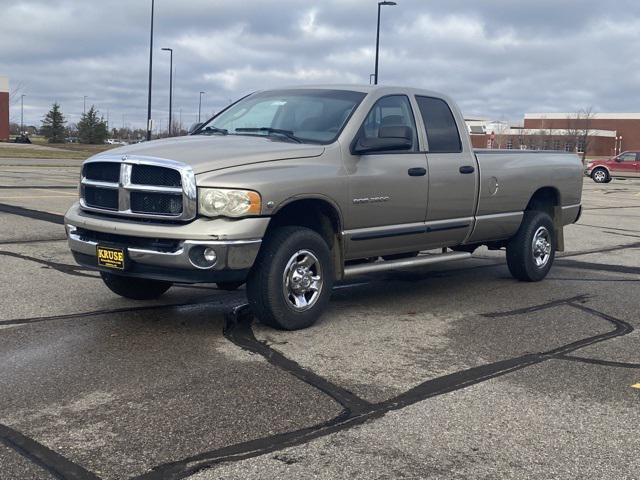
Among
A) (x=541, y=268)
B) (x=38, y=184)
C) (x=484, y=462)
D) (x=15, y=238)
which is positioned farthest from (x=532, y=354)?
(x=38, y=184)

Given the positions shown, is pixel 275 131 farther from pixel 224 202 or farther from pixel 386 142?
pixel 224 202

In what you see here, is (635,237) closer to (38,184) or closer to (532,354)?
(532,354)

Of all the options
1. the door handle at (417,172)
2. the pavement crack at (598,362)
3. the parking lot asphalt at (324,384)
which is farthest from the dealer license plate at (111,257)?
the pavement crack at (598,362)

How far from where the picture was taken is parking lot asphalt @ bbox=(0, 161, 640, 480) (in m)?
3.81

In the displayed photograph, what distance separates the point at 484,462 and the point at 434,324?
2.88m

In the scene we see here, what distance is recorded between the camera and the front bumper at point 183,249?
224 inches

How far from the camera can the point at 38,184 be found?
19.6 meters

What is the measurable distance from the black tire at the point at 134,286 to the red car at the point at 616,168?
3582cm

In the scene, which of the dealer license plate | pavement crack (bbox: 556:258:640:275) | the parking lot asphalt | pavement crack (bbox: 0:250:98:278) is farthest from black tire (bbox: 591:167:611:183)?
the dealer license plate

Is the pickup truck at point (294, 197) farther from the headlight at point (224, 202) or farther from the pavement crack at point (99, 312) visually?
the pavement crack at point (99, 312)

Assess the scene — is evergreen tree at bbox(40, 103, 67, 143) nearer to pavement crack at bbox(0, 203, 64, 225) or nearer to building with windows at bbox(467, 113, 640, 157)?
building with windows at bbox(467, 113, 640, 157)

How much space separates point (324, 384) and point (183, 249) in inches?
58.7

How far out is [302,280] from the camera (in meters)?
6.25

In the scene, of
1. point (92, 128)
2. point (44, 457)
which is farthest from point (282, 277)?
point (92, 128)
